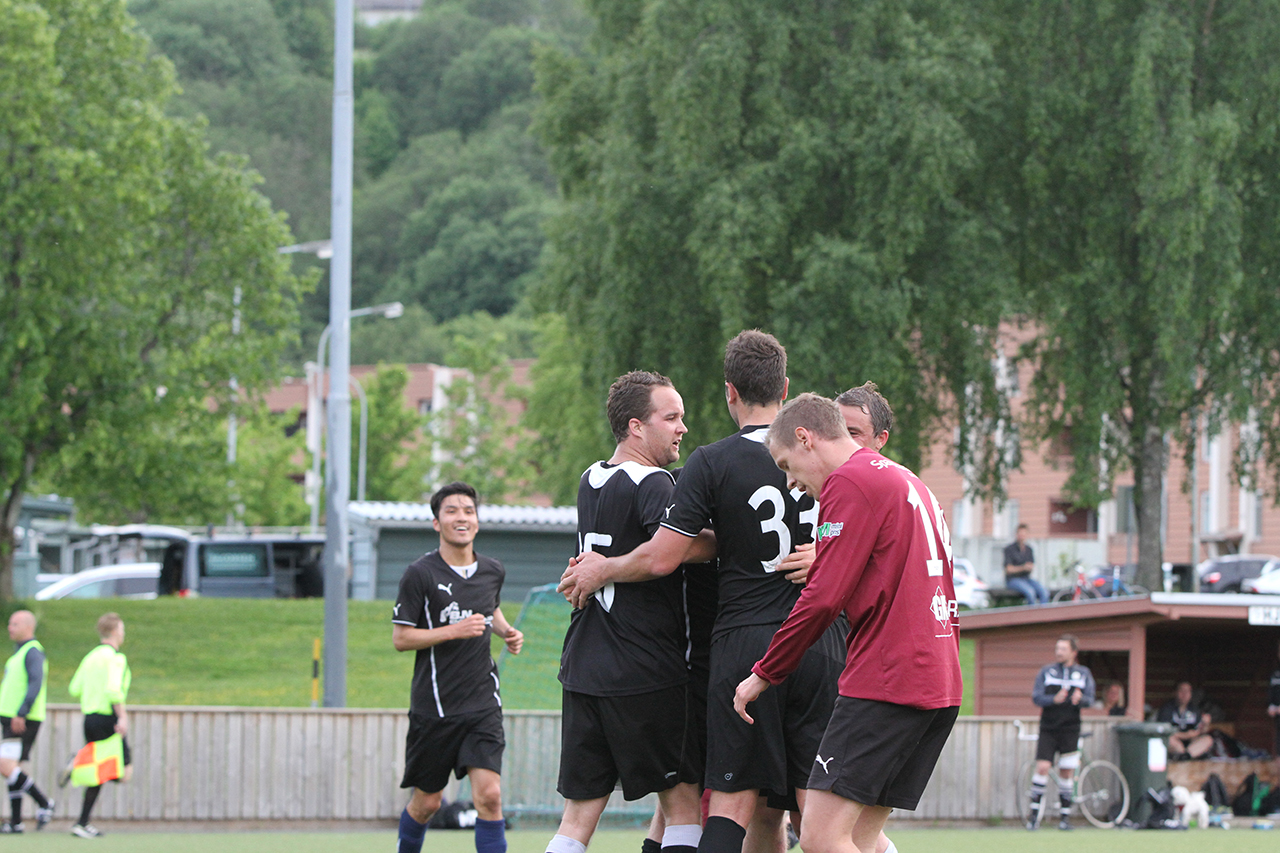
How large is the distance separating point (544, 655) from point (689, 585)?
1367 cm

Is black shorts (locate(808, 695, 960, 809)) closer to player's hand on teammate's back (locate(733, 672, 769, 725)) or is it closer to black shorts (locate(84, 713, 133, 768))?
player's hand on teammate's back (locate(733, 672, 769, 725))

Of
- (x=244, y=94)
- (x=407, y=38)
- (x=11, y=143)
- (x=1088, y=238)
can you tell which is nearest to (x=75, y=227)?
(x=11, y=143)

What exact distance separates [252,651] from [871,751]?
2620 centimetres

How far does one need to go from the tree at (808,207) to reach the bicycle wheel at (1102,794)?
32.9ft

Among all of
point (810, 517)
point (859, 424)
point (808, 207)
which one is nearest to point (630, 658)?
point (810, 517)

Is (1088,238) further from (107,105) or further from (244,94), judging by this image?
(244,94)

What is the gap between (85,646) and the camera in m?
28.4

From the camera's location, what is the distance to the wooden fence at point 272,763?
15.7 m

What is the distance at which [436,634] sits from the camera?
8945mm

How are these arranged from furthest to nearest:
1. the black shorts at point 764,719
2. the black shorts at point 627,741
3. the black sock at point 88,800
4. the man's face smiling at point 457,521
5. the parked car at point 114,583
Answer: the parked car at point 114,583 < the black sock at point 88,800 < the man's face smiling at point 457,521 < the black shorts at point 627,741 < the black shorts at point 764,719

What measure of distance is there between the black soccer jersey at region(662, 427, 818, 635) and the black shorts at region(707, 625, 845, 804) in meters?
0.11

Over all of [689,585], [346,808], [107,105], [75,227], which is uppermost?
[107,105]

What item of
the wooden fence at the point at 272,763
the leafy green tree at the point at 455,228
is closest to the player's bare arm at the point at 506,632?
the wooden fence at the point at 272,763

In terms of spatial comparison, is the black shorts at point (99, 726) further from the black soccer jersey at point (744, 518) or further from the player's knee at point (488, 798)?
the black soccer jersey at point (744, 518)
